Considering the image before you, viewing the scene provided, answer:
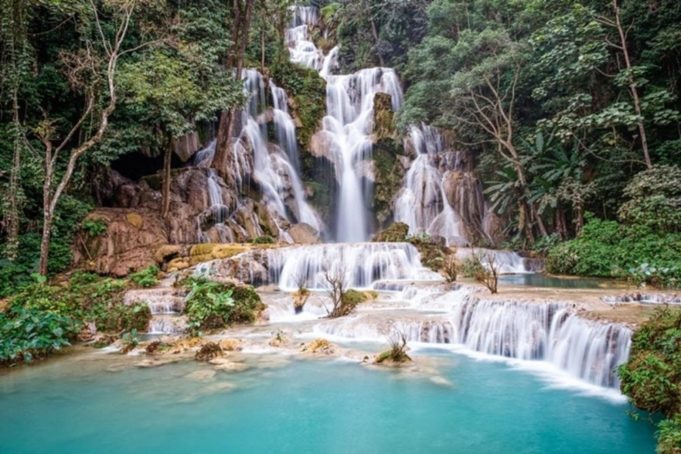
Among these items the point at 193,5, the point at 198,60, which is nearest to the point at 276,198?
the point at 198,60

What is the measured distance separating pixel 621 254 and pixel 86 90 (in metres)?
16.6

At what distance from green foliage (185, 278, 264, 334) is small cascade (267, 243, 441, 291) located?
4044mm

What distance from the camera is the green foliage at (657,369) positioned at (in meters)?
4.61

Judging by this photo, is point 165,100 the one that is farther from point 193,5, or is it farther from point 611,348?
point 611,348

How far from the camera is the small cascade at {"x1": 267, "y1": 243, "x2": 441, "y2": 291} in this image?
14.7m

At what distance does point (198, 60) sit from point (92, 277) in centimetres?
835

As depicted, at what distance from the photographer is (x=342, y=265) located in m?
14.9

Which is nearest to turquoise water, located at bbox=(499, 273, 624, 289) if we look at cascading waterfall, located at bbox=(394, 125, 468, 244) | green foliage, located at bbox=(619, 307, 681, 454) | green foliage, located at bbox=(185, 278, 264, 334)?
green foliage, located at bbox=(619, 307, 681, 454)

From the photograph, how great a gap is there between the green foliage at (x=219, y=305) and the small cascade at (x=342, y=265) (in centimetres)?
404

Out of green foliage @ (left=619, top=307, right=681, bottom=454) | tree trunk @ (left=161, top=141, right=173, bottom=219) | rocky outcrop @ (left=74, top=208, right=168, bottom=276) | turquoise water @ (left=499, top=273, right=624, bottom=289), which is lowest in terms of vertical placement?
green foliage @ (left=619, top=307, right=681, bottom=454)

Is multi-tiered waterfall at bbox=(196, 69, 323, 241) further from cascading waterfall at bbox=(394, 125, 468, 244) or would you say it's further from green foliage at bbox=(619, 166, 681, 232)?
green foliage at bbox=(619, 166, 681, 232)

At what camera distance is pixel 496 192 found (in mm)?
20234

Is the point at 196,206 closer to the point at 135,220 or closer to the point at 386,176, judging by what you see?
the point at 135,220

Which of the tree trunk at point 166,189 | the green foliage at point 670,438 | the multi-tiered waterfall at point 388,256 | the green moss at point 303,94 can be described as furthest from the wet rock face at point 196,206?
the green foliage at point 670,438
